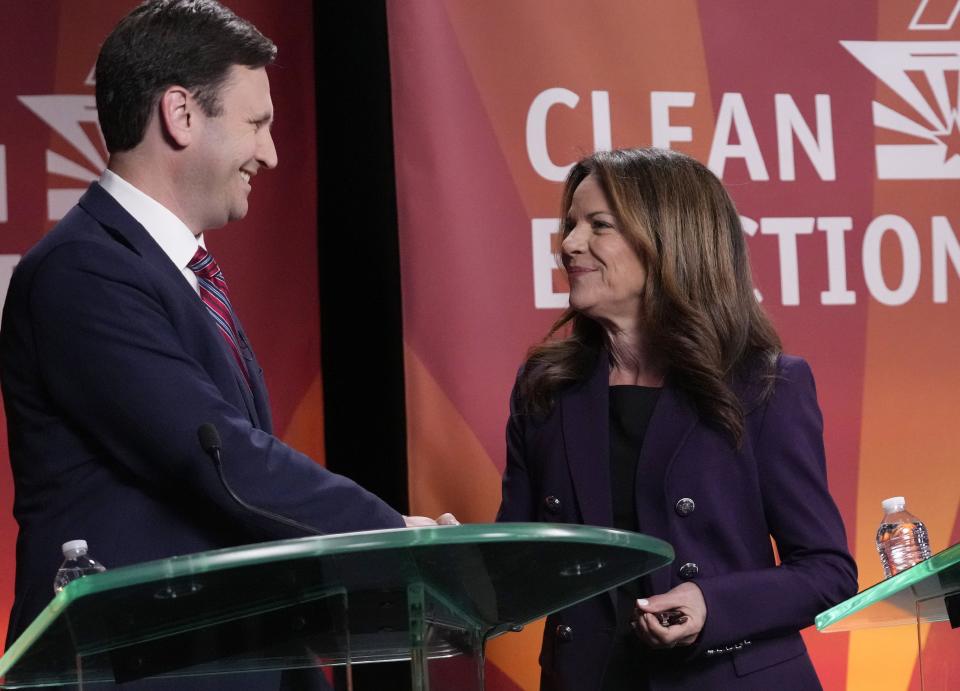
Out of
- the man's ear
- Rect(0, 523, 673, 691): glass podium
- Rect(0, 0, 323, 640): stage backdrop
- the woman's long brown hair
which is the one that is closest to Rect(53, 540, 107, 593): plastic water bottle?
Rect(0, 523, 673, 691): glass podium

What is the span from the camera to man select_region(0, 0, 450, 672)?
69.5 inches

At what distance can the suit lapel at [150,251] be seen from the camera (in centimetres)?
194

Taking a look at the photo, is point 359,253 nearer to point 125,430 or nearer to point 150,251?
point 150,251

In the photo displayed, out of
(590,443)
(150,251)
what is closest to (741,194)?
(590,443)

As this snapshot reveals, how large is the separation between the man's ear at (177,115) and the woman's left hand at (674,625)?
1.00m

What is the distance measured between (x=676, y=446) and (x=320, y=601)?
119cm

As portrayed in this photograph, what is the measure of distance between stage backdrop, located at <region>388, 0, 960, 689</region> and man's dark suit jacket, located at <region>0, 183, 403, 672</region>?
1480 mm

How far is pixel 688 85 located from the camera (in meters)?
3.53

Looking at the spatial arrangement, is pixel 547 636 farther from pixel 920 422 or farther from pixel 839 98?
pixel 839 98

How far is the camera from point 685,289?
2.56 metres

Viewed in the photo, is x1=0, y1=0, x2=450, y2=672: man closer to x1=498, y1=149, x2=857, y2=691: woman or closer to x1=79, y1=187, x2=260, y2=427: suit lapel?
x1=79, y1=187, x2=260, y2=427: suit lapel

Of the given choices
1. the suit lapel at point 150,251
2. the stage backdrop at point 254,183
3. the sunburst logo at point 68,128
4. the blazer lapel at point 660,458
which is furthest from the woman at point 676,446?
the sunburst logo at point 68,128

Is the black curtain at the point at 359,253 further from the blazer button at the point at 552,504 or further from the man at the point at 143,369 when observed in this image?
the man at the point at 143,369

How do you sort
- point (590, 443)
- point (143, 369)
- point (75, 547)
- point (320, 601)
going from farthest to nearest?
point (590, 443) < point (143, 369) < point (75, 547) < point (320, 601)
